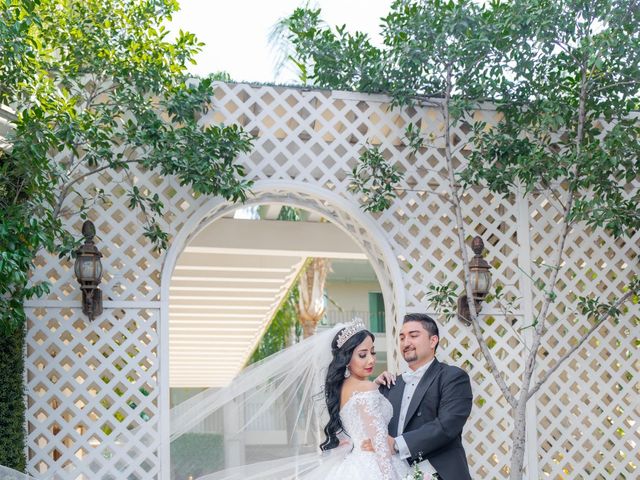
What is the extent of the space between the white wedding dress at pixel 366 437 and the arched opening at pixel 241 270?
6.96ft

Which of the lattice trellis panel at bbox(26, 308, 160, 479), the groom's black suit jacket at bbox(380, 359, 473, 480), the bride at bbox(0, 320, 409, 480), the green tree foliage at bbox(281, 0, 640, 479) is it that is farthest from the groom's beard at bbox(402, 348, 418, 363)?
the lattice trellis panel at bbox(26, 308, 160, 479)

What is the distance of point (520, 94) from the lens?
6.86m

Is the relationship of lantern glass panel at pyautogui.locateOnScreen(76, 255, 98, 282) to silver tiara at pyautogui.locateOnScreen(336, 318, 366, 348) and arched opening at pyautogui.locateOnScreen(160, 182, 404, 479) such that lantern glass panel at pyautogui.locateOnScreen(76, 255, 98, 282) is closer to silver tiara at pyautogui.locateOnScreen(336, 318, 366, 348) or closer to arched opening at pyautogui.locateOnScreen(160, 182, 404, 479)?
arched opening at pyautogui.locateOnScreen(160, 182, 404, 479)

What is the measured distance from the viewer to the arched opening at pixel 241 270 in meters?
6.68

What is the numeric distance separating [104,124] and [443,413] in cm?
297

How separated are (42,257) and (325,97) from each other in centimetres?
219

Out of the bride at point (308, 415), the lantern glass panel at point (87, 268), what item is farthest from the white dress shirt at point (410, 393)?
the lantern glass panel at point (87, 268)

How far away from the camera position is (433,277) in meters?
6.79

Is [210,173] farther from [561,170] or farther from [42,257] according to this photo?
[561,170]

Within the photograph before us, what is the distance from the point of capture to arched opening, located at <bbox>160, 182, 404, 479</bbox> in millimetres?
6676

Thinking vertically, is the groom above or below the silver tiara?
below

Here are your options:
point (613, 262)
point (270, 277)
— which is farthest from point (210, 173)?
point (270, 277)

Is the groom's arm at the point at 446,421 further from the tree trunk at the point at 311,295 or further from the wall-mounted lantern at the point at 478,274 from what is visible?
the tree trunk at the point at 311,295

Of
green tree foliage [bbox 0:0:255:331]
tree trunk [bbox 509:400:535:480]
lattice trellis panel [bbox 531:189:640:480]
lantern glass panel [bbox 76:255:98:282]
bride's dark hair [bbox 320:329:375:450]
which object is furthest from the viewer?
lattice trellis panel [bbox 531:189:640:480]
